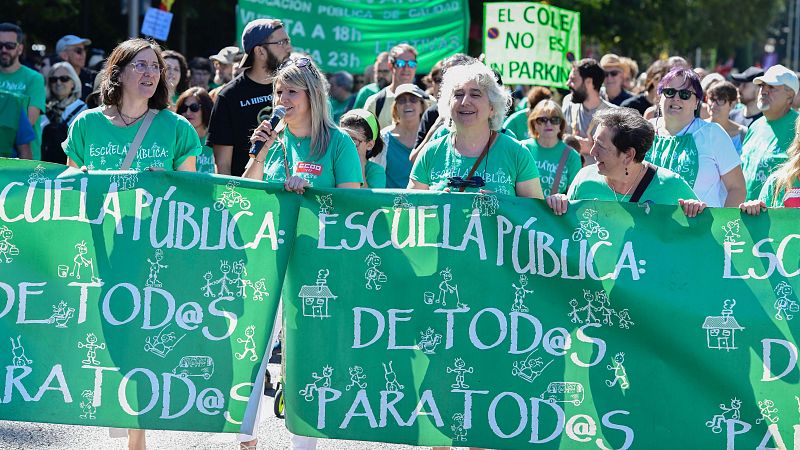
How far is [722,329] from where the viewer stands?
5.21 metres

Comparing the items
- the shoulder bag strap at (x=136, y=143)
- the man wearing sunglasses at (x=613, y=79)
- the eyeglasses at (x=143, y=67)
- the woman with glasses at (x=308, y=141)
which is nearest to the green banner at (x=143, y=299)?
the shoulder bag strap at (x=136, y=143)

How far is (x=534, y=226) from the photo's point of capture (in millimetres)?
5320

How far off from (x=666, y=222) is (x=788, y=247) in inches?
20.3

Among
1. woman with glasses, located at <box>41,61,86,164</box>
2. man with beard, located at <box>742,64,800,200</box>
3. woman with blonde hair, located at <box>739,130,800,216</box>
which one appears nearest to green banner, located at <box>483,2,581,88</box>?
woman with glasses, located at <box>41,61,86,164</box>

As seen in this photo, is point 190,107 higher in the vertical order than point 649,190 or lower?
higher

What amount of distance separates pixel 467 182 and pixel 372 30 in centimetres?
→ 915

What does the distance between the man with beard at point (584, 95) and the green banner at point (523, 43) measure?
2.26 m

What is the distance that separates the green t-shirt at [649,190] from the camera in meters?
5.50

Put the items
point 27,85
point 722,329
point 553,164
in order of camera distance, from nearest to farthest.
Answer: point 722,329 < point 553,164 < point 27,85

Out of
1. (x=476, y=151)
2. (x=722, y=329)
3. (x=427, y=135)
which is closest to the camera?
(x=722, y=329)

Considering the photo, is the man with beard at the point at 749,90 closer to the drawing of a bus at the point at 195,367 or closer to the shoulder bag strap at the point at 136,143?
the shoulder bag strap at the point at 136,143

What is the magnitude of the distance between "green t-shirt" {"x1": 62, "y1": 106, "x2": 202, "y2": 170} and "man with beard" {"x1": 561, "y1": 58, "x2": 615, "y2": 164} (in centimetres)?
489

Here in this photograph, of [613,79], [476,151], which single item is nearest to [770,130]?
[613,79]

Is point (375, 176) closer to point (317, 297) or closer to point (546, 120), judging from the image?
point (546, 120)
